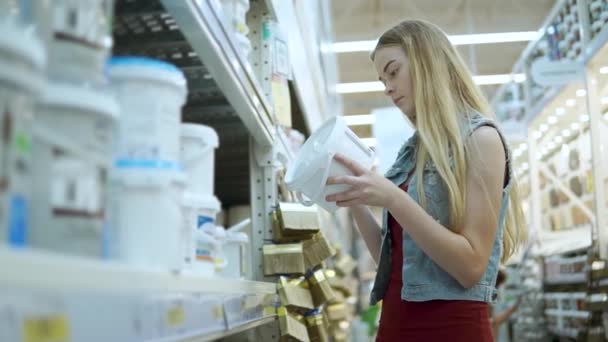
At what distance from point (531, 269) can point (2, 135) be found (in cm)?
602

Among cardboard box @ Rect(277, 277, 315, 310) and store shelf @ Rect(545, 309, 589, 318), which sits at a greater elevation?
cardboard box @ Rect(277, 277, 315, 310)

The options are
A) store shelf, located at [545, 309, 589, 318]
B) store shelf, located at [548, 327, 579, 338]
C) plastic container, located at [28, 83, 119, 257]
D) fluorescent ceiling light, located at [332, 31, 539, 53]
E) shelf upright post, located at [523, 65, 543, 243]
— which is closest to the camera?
plastic container, located at [28, 83, 119, 257]

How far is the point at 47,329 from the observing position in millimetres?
423

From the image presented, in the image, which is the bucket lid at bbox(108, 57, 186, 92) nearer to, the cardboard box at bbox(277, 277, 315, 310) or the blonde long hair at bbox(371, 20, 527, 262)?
the blonde long hair at bbox(371, 20, 527, 262)

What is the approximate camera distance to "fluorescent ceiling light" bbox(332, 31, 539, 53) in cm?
1002

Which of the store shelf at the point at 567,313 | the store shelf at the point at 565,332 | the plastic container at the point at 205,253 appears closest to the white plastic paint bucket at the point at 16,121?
the plastic container at the point at 205,253

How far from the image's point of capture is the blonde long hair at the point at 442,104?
54.0 inches

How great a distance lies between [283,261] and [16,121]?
133cm

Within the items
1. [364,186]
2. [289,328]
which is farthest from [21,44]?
[289,328]

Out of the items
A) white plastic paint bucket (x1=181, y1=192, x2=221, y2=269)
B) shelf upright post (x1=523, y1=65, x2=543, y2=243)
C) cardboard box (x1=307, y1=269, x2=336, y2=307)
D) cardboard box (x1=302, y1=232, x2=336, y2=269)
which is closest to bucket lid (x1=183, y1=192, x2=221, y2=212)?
white plastic paint bucket (x1=181, y1=192, x2=221, y2=269)

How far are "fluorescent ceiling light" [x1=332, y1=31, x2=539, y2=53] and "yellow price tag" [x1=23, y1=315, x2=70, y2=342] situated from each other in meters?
9.67

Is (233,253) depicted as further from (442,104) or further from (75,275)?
(75,275)

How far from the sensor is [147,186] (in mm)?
627

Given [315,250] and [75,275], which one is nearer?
[75,275]
